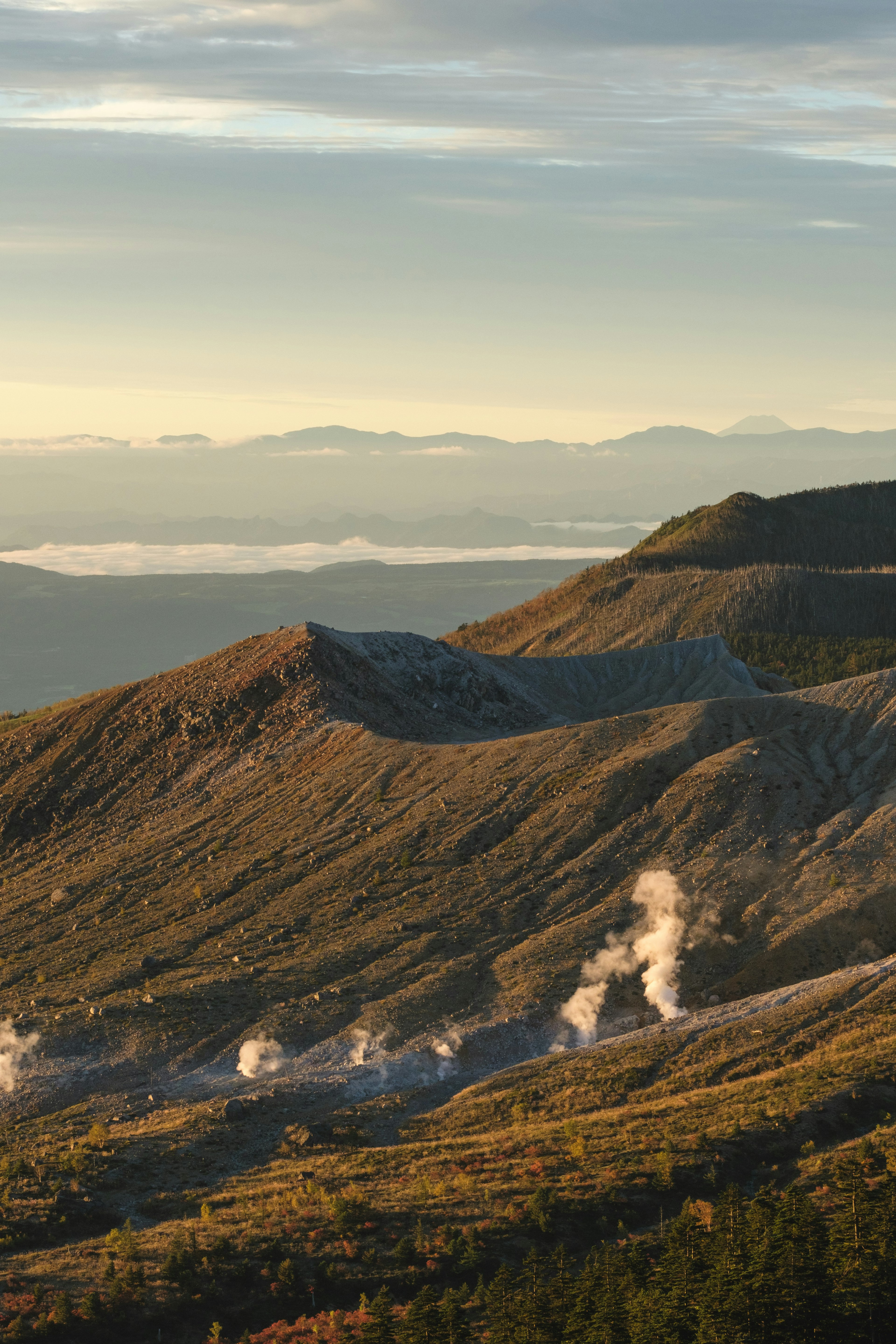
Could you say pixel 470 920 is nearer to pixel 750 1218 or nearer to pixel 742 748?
pixel 742 748

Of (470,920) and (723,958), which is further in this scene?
(470,920)

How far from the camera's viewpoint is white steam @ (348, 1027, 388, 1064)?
145 ft

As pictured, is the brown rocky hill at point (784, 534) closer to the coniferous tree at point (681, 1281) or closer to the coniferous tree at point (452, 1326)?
the coniferous tree at point (681, 1281)

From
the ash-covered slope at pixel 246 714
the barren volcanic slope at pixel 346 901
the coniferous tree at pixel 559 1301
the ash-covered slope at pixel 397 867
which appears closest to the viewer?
the coniferous tree at pixel 559 1301

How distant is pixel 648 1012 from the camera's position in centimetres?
4616

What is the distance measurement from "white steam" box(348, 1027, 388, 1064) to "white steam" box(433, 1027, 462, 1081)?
1.81 metres

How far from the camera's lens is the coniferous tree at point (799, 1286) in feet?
86.6

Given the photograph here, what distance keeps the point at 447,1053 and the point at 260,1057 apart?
6.53 meters

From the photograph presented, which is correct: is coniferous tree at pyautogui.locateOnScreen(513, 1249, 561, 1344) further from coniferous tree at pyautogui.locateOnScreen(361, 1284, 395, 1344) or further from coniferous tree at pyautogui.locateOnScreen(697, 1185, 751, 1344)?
coniferous tree at pyautogui.locateOnScreen(697, 1185, 751, 1344)

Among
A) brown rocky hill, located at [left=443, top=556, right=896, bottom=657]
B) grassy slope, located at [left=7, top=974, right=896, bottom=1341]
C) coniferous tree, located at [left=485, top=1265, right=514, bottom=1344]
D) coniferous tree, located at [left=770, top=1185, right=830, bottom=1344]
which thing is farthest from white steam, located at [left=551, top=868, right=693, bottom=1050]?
brown rocky hill, located at [left=443, top=556, right=896, bottom=657]

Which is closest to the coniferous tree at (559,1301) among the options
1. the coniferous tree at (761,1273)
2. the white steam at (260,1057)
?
the coniferous tree at (761,1273)

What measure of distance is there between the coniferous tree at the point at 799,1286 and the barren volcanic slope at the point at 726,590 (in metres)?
96.4

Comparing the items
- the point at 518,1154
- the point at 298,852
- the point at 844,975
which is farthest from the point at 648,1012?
the point at 298,852

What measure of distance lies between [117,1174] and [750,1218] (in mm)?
17858
